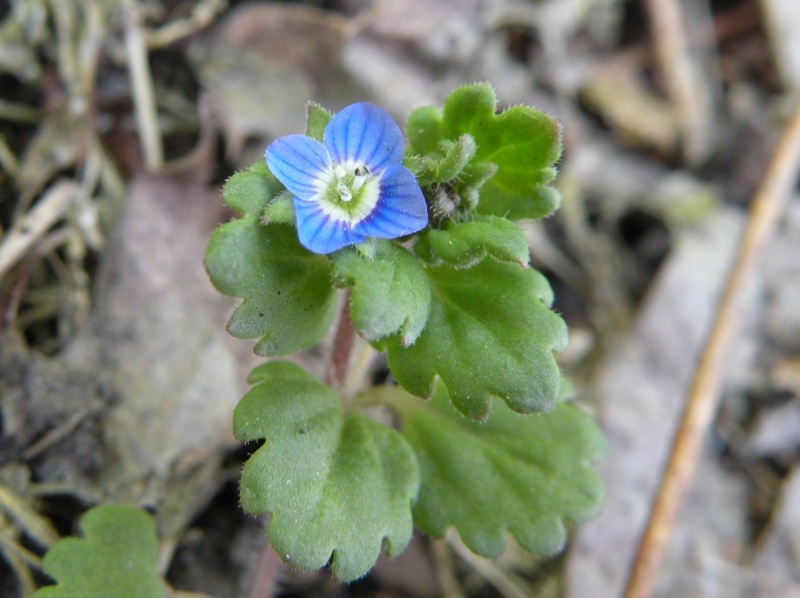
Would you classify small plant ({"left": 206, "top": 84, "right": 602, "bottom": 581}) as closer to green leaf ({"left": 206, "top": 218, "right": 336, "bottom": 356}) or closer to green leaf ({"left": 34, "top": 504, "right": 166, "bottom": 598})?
green leaf ({"left": 206, "top": 218, "right": 336, "bottom": 356})

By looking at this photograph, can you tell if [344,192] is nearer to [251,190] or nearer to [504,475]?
[251,190]

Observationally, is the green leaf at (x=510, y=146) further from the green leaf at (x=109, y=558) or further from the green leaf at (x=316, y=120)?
the green leaf at (x=109, y=558)

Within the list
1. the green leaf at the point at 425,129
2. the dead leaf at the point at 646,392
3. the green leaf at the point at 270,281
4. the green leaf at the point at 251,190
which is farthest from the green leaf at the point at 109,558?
the dead leaf at the point at 646,392

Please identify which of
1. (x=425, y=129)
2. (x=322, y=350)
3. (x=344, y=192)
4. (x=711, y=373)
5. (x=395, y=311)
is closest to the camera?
(x=395, y=311)

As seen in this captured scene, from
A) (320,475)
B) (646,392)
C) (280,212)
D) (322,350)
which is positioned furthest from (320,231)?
(646,392)

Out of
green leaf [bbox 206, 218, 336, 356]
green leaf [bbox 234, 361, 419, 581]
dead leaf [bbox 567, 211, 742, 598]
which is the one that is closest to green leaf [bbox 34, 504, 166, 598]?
green leaf [bbox 234, 361, 419, 581]

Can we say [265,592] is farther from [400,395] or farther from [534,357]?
[534,357]
